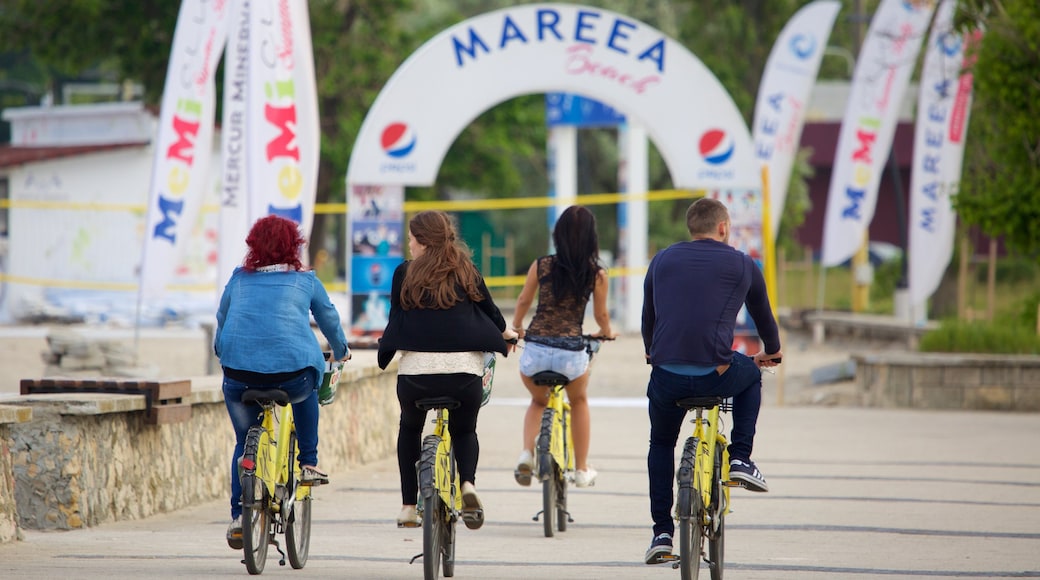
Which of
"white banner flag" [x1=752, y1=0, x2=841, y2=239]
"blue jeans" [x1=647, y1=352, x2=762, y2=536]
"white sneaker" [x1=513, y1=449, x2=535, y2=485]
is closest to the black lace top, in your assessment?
"white sneaker" [x1=513, y1=449, x2=535, y2=485]

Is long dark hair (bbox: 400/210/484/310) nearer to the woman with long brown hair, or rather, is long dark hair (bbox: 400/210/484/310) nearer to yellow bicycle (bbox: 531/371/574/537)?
the woman with long brown hair

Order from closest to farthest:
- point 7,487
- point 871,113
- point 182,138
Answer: point 7,487 → point 182,138 → point 871,113

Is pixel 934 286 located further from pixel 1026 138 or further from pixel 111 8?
pixel 111 8

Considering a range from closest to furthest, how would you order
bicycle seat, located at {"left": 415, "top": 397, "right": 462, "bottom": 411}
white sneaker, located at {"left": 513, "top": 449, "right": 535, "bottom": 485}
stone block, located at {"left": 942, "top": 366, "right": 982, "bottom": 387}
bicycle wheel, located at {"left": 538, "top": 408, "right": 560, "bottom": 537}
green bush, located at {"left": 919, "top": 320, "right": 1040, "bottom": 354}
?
bicycle seat, located at {"left": 415, "top": 397, "right": 462, "bottom": 411}
bicycle wheel, located at {"left": 538, "top": 408, "right": 560, "bottom": 537}
white sneaker, located at {"left": 513, "top": 449, "right": 535, "bottom": 485}
stone block, located at {"left": 942, "top": 366, "right": 982, "bottom": 387}
green bush, located at {"left": 919, "top": 320, "right": 1040, "bottom": 354}

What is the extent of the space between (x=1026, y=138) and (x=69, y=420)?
1241cm

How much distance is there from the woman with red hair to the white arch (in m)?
9.44

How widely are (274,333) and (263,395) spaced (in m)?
0.28

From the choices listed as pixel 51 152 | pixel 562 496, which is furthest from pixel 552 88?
pixel 51 152

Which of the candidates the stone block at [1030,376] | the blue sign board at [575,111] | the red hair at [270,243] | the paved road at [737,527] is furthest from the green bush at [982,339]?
the blue sign board at [575,111]

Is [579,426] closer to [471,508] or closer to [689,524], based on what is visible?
[471,508]

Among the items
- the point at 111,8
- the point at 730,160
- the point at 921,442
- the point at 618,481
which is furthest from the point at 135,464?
the point at 111,8

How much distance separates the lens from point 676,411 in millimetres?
6461

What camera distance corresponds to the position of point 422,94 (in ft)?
54.1

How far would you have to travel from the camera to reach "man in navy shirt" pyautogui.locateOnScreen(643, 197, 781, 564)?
6312 millimetres
